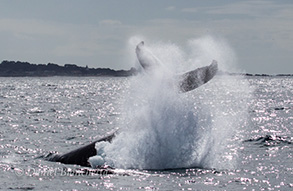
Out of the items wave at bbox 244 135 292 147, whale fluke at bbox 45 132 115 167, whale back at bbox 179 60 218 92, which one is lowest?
wave at bbox 244 135 292 147

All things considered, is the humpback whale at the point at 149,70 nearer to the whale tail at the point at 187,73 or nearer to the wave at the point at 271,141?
the whale tail at the point at 187,73

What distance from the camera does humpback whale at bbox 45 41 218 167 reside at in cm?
1747

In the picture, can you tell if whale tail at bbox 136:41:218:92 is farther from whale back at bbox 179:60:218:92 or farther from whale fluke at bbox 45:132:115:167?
whale fluke at bbox 45:132:115:167

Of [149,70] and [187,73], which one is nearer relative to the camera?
[187,73]

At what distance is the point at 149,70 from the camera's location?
19500mm

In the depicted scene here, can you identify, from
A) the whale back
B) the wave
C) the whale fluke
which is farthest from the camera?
the wave

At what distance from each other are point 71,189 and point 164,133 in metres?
5.24

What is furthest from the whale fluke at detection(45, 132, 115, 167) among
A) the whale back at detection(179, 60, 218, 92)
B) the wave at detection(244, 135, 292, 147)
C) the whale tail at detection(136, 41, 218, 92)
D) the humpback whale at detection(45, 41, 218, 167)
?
the wave at detection(244, 135, 292, 147)

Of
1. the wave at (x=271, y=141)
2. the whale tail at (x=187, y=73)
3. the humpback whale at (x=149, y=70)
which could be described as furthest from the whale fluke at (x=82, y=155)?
the wave at (x=271, y=141)

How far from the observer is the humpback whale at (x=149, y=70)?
17.5 meters

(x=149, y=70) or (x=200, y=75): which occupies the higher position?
(x=149, y=70)

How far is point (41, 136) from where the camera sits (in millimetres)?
31219

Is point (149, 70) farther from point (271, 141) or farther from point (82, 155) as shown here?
point (271, 141)

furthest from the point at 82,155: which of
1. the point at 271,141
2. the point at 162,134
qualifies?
the point at 271,141
